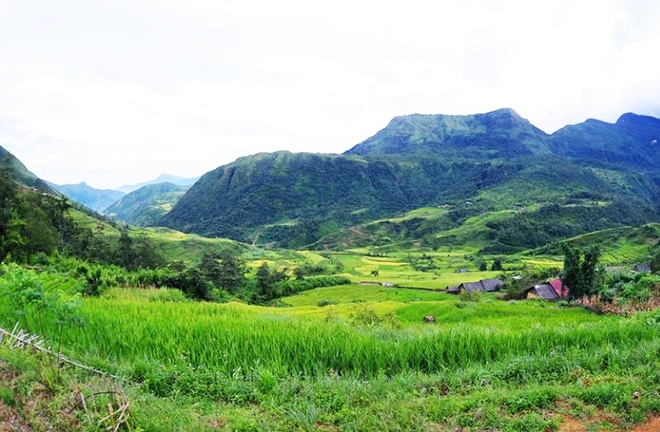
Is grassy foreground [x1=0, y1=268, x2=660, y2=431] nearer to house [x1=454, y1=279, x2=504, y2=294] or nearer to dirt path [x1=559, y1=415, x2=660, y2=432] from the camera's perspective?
dirt path [x1=559, y1=415, x2=660, y2=432]

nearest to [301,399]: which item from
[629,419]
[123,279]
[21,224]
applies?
[629,419]

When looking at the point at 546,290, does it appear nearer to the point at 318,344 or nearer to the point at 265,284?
the point at 265,284

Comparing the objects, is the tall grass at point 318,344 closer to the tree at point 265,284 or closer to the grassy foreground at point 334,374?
the grassy foreground at point 334,374

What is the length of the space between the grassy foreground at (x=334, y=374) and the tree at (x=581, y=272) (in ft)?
108

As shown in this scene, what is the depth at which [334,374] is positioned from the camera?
6500mm

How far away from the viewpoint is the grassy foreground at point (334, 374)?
5000 millimetres

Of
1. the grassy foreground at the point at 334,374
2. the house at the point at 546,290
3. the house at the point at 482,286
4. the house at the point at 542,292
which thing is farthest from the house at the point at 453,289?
the grassy foreground at the point at 334,374

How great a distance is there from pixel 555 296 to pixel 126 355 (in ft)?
189

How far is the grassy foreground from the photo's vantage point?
500 centimetres

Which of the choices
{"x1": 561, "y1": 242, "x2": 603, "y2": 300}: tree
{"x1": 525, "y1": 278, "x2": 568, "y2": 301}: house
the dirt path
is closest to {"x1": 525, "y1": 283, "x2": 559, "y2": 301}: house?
{"x1": 525, "y1": 278, "x2": 568, "y2": 301}: house

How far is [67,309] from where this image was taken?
8.45m

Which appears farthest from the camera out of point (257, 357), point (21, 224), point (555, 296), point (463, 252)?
point (463, 252)

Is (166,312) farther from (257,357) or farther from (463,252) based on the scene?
(463,252)

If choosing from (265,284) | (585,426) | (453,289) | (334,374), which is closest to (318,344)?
(334,374)
